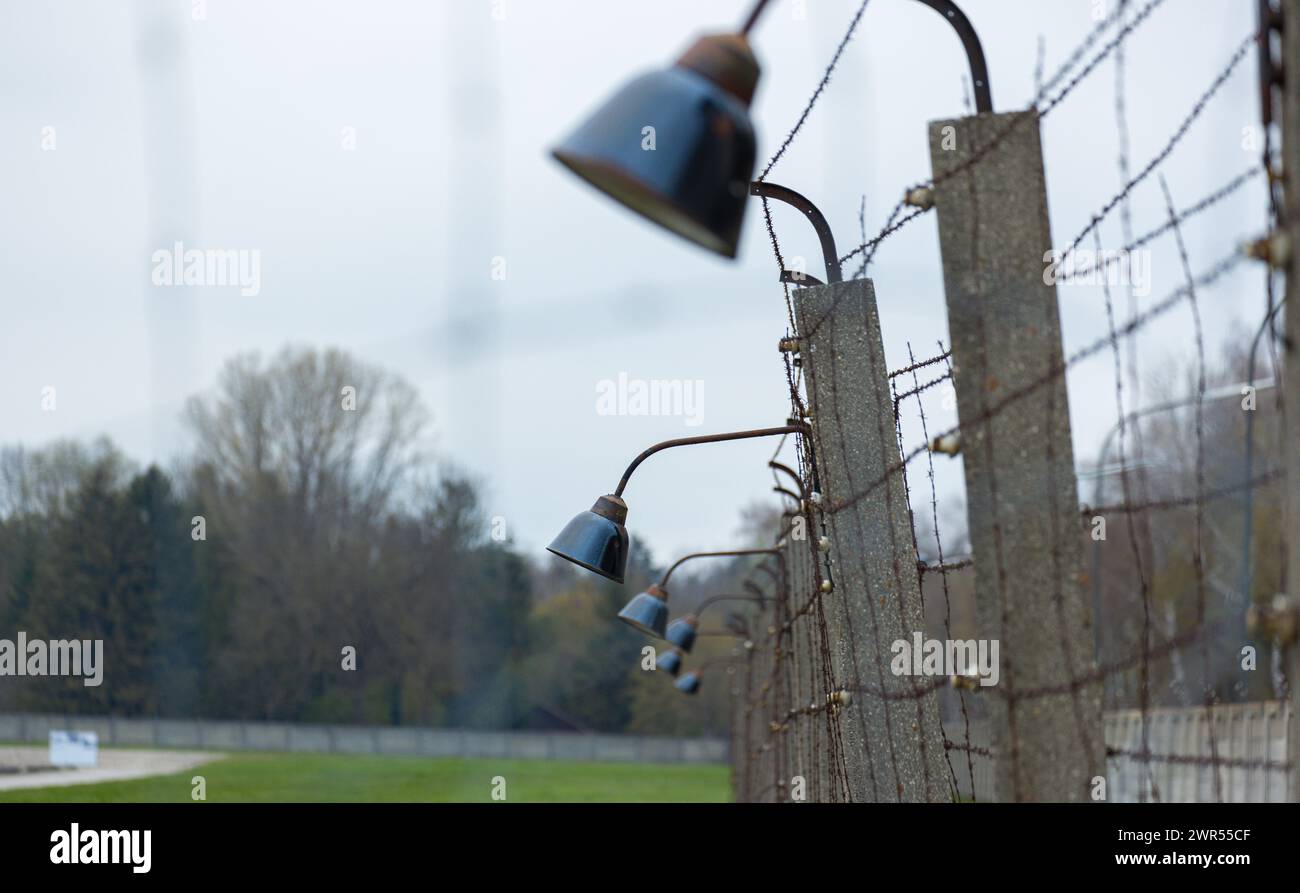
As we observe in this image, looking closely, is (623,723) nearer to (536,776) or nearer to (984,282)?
(536,776)

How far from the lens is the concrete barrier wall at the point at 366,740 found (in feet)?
158

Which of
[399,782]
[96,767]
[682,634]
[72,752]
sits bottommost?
[399,782]

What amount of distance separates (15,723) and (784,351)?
4776cm

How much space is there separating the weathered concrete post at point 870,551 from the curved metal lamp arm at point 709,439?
426 mm

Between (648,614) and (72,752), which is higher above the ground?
(648,614)

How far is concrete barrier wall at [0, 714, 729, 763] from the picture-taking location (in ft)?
158

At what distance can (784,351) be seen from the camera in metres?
4.11

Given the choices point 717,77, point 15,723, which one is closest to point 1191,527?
point 717,77

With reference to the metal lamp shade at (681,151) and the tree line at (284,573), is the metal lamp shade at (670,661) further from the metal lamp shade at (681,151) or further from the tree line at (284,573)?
the tree line at (284,573)

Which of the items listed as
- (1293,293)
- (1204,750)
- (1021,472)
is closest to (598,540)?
(1021,472)

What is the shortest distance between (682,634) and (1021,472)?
10.2 metres

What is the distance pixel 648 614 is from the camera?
7742 millimetres

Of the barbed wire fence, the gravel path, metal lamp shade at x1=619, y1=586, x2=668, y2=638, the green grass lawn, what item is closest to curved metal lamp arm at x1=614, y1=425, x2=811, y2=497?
the barbed wire fence

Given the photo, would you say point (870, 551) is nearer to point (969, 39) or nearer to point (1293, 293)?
point (969, 39)
